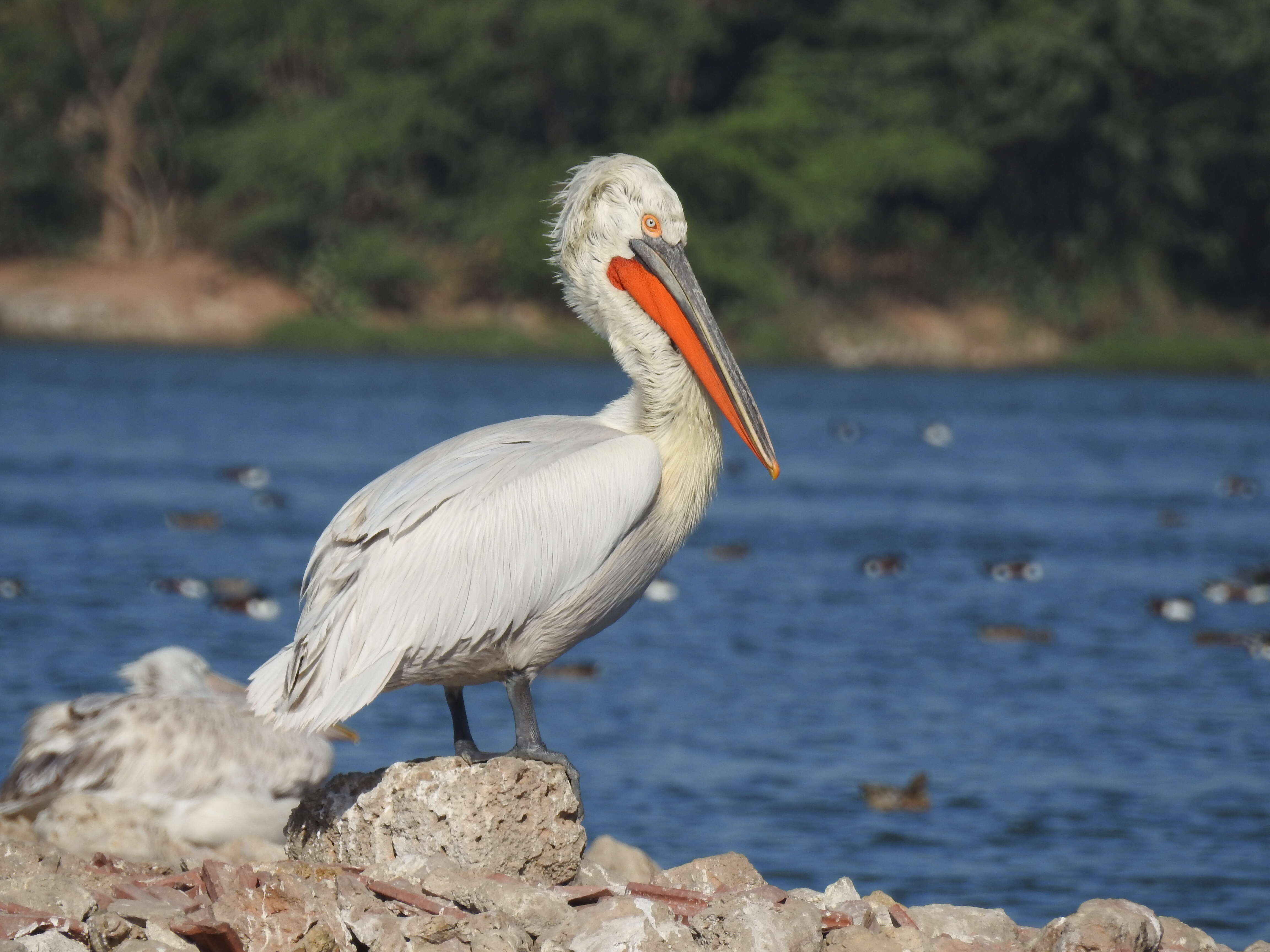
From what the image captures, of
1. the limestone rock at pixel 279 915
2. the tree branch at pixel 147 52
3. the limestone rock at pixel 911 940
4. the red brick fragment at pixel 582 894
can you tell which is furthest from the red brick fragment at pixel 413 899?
the tree branch at pixel 147 52

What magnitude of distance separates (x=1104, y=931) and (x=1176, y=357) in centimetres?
3541

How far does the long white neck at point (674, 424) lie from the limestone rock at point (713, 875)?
824mm

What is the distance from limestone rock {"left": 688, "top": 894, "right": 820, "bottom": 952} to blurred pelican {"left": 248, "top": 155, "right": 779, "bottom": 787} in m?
0.55

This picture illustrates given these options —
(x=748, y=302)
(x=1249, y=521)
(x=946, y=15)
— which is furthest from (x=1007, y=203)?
(x=1249, y=521)

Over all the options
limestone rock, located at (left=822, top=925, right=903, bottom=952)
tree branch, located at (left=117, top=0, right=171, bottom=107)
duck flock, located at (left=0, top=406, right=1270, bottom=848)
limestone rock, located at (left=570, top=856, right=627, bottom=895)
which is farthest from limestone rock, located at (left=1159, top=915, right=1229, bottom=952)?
tree branch, located at (left=117, top=0, right=171, bottom=107)

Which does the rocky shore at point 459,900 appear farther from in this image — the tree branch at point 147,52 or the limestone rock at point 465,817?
the tree branch at point 147,52

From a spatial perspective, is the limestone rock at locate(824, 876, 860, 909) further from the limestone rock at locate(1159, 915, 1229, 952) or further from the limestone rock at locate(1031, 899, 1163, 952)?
the limestone rock at locate(1159, 915, 1229, 952)

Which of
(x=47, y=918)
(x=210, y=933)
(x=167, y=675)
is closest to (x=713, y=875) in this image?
(x=210, y=933)

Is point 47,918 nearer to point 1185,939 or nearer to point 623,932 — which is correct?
point 623,932

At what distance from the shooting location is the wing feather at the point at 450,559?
168 inches

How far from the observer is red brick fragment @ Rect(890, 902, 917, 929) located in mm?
4547

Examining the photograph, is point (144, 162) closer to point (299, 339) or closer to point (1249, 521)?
point (299, 339)

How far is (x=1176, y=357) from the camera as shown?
3819 centimetres

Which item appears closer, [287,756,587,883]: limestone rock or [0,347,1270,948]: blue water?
[287,756,587,883]: limestone rock
